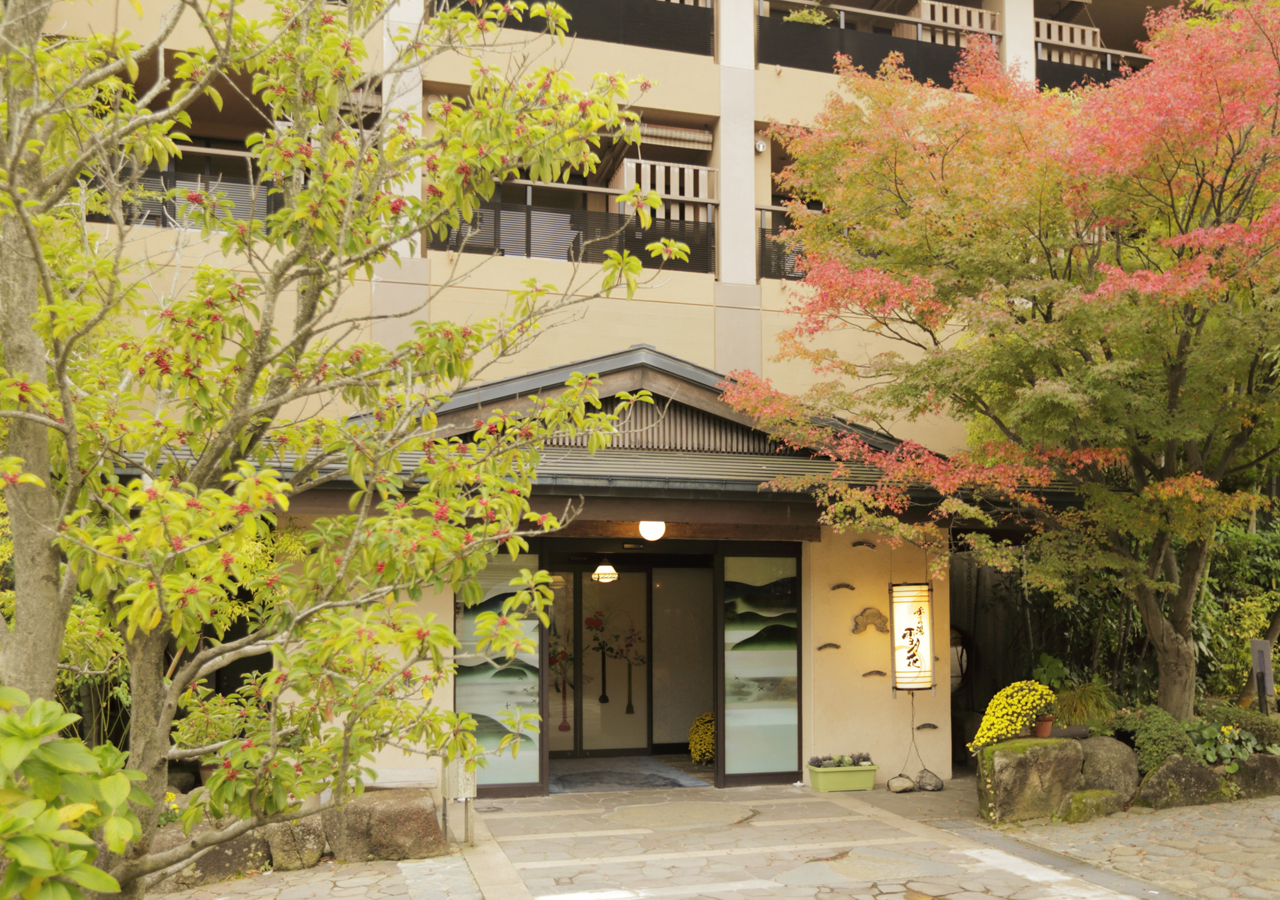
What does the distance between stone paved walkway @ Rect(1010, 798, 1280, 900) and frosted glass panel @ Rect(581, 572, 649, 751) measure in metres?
5.88

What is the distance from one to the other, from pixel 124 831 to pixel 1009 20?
1839cm

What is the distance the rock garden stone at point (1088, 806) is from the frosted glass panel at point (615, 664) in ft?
19.2

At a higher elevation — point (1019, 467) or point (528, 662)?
point (1019, 467)

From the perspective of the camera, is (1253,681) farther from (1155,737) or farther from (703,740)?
(703,740)

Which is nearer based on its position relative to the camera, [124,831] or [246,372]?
[124,831]

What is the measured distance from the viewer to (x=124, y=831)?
7.16 ft

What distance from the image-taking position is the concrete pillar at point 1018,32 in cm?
1694

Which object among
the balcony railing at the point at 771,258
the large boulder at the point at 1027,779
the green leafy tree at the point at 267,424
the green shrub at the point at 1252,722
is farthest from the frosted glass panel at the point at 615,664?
the green leafy tree at the point at 267,424

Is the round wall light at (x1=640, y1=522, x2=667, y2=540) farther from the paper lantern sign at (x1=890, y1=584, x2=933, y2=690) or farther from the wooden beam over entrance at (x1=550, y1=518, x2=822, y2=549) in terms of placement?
the paper lantern sign at (x1=890, y1=584, x2=933, y2=690)

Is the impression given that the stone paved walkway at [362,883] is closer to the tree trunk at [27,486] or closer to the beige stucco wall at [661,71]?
the tree trunk at [27,486]

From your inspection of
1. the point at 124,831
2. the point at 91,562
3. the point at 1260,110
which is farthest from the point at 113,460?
the point at 1260,110

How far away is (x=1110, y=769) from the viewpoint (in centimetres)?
970

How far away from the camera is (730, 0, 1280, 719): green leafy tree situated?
847 cm

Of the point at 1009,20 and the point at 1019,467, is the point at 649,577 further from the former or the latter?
the point at 1009,20
